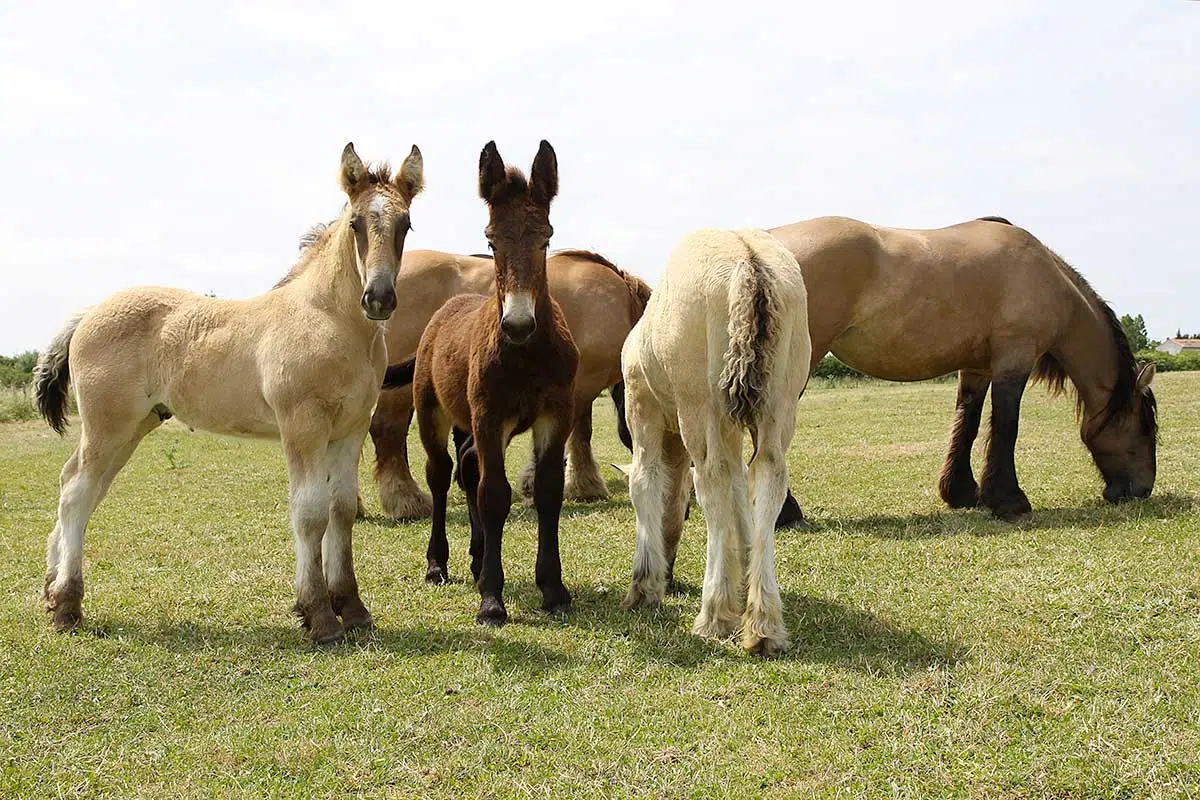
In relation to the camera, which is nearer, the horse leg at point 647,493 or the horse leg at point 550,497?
the horse leg at point 647,493

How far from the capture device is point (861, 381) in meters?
35.8

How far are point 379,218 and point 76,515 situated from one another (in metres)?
2.73

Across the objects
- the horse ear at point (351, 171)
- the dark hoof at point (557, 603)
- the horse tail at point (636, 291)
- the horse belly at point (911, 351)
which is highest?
the horse ear at point (351, 171)

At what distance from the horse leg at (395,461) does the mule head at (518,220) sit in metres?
4.18

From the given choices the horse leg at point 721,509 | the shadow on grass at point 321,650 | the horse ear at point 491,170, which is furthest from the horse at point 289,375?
the horse leg at point 721,509

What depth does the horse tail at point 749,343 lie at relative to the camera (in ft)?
15.1

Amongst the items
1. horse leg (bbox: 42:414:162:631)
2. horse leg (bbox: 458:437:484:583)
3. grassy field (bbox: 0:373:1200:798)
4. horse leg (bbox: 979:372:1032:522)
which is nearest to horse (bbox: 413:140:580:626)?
horse leg (bbox: 458:437:484:583)

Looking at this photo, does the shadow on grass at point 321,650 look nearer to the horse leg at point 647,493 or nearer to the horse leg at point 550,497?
the horse leg at point 550,497

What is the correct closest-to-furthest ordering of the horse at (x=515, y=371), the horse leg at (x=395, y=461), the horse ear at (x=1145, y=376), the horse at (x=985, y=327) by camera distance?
the horse at (x=515, y=371) → the horse at (x=985, y=327) → the horse ear at (x=1145, y=376) → the horse leg at (x=395, y=461)

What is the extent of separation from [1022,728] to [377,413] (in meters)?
7.41

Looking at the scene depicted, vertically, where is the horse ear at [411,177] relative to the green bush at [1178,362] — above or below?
above

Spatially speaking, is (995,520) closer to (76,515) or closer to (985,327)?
(985,327)

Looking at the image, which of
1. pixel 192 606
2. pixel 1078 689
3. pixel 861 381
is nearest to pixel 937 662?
pixel 1078 689

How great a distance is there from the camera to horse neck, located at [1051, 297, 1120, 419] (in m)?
8.80
